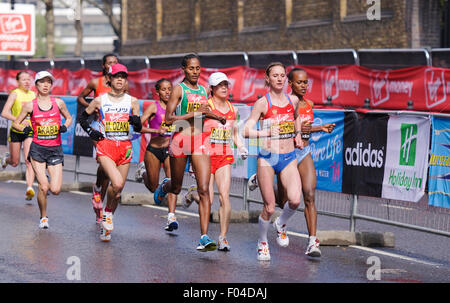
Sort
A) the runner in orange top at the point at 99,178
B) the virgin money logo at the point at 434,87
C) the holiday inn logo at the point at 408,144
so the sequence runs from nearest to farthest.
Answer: the holiday inn logo at the point at 408,144, the runner in orange top at the point at 99,178, the virgin money logo at the point at 434,87

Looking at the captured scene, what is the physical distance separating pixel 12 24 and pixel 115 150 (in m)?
21.6

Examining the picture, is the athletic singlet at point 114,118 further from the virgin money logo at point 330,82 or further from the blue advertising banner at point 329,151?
the virgin money logo at point 330,82

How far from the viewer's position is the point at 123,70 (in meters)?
10.7

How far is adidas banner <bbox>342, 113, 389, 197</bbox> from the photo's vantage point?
10.9 m

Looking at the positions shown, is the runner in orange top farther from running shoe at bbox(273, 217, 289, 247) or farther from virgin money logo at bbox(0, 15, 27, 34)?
virgin money logo at bbox(0, 15, 27, 34)

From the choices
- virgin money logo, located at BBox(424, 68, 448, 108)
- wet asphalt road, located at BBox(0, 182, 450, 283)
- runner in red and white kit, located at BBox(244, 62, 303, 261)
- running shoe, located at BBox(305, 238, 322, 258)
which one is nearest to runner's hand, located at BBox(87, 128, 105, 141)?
wet asphalt road, located at BBox(0, 182, 450, 283)

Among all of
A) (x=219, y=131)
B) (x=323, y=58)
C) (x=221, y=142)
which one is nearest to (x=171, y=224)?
(x=221, y=142)

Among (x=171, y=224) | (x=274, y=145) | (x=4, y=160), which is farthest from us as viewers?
(x=4, y=160)

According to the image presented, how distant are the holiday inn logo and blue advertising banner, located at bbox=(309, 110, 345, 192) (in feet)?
3.74

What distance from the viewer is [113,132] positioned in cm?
1072

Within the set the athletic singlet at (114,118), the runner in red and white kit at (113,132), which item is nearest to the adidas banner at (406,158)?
the runner in red and white kit at (113,132)

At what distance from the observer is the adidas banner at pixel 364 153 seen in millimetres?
10867

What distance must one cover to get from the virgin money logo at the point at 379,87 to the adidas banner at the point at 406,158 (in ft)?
26.6

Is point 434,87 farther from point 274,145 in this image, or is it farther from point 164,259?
point 164,259
